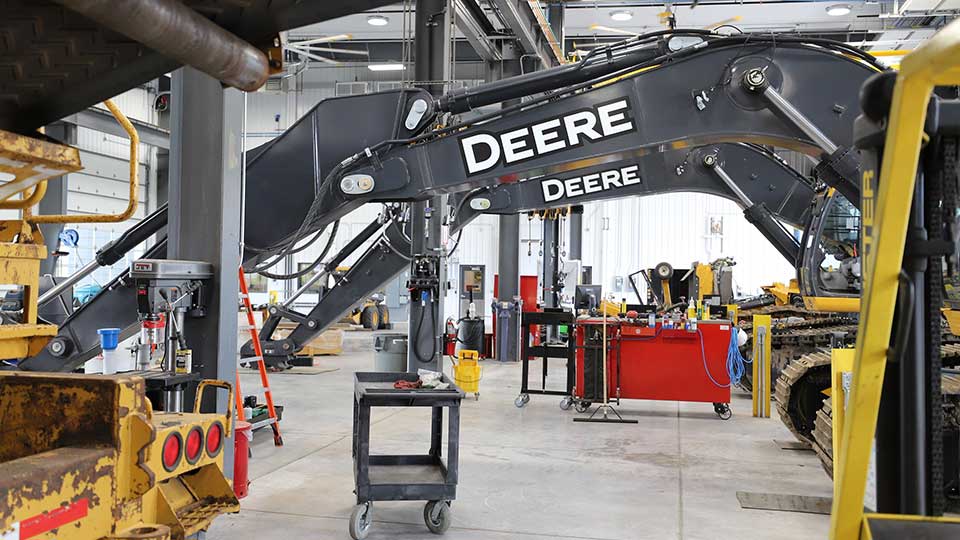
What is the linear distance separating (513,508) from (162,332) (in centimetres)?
286

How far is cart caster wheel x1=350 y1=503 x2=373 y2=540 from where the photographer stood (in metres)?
5.55

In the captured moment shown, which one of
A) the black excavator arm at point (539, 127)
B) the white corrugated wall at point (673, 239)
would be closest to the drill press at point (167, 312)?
the black excavator arm at point (539, 127)

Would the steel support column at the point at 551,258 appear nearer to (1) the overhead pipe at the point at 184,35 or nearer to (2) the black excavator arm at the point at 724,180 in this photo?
(2) the black excavator arm at the point at 724,180

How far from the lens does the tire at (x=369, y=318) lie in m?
24.0

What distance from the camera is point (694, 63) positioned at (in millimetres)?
6715

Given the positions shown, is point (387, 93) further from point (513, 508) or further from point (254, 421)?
point (254, 421)

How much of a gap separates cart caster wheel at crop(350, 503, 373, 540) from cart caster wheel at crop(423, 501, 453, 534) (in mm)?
392

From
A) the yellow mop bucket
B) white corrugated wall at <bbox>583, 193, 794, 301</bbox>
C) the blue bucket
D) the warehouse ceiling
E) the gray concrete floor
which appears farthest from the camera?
white corrugated wall at <bbox>583, 193, 794, 301</bbox>

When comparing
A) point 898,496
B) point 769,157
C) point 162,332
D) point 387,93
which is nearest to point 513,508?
point 162,332

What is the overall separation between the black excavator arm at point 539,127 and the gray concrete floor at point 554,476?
6.64 feet

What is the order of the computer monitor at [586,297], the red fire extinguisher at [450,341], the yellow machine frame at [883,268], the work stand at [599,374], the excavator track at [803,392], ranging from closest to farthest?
the yellow machine frame at [883,268] → the excavator track at [803,392] → the work stand at [599,374] → the red fire extinguisher at [450,341] → the computer monitor at [586,297]

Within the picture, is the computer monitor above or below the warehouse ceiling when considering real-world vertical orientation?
below

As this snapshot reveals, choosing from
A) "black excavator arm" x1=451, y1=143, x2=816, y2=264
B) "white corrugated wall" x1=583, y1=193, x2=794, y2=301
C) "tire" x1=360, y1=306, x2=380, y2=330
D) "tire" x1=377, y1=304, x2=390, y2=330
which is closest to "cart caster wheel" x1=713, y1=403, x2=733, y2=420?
"black excavator arm" x1=451, y1=143, x2=816, y2=264

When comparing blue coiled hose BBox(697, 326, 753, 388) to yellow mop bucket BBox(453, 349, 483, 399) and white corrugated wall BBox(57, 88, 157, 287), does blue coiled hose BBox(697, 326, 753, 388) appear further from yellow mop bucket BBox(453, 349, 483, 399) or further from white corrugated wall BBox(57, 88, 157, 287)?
white corrugated wall BBox(57, 88, 157, 287)
